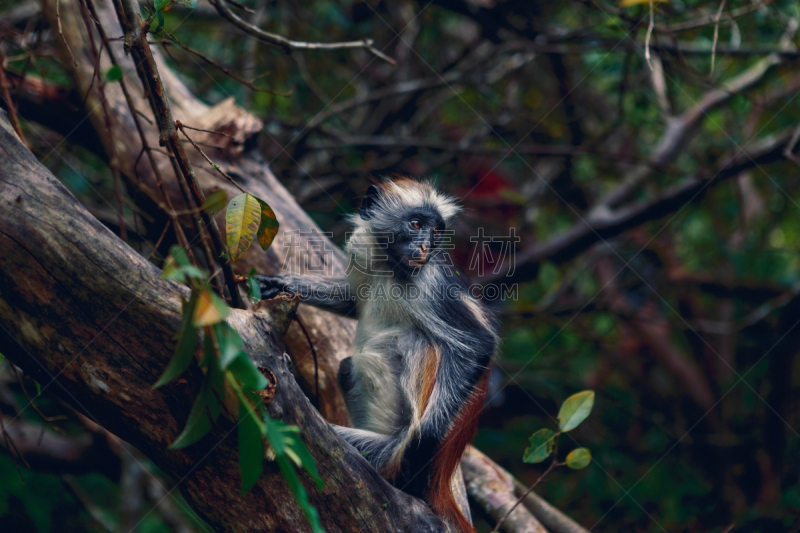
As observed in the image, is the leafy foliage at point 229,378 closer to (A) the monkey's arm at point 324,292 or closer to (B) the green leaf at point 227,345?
(B) the green leaf at point 227,345

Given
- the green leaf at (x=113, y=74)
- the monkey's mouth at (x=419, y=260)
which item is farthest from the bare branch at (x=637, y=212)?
the green leaf at (x=113, y=74)

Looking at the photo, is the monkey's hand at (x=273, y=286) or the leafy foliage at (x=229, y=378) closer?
the leafy foliage at (x=229, y=378)

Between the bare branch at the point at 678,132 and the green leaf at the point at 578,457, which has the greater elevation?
the bare branch at the point at 678,132

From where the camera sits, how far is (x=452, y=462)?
128 inches

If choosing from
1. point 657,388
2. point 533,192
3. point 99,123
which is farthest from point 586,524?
point 99,123

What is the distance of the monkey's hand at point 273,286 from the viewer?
364cm

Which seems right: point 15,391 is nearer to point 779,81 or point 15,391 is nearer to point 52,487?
→ point 52,487

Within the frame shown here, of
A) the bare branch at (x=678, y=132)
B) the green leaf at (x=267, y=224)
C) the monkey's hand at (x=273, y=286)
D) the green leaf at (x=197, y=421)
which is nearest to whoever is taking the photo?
the green leaf at (x=197, y=421)

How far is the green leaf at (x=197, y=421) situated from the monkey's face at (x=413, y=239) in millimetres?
1965

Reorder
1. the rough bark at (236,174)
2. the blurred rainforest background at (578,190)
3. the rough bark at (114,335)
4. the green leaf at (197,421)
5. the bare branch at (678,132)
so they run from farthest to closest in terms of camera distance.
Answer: the bare branch at (678,132) → the blurred rainforest background at (578,190) → the rough bark at (236,174) → the rough bark at (114,335) → the green leaf at (197,421)

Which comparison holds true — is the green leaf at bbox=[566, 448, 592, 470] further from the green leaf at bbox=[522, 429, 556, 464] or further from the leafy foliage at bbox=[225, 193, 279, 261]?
the leafy foliage at bbox=[225, 193, 279, 261]

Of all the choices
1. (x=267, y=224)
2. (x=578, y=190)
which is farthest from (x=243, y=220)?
(x=578, y=190)

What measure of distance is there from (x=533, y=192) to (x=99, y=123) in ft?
17.1

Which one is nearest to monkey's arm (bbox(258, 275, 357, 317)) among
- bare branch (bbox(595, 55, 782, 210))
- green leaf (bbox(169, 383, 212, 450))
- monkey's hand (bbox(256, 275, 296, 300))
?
monkey's hand (bbox(256, 275, 296, 300))
